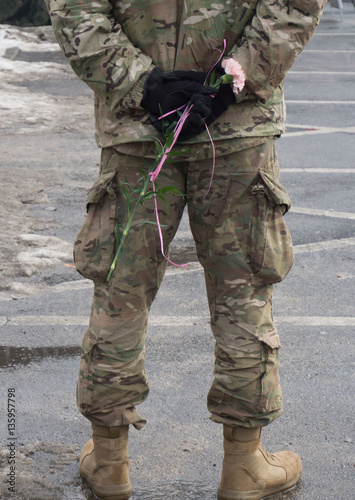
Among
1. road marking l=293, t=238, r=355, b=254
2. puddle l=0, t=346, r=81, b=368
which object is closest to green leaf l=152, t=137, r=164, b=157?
Answer: puddle l=0, t=346, r=81, b=368

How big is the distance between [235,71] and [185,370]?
1780 mm

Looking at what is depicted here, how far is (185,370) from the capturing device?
12.1 feet

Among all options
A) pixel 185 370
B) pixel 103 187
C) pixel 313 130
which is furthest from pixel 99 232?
pixel 313 130

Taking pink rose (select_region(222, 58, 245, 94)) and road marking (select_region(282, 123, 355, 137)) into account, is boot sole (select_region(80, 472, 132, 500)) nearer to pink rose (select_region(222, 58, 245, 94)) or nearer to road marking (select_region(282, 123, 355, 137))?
pink rose (select_region(222, 58, 245, 94))

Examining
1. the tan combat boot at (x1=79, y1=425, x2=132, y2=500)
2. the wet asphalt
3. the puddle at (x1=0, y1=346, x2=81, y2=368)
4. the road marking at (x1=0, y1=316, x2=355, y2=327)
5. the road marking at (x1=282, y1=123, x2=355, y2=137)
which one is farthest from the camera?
the road marking at (x1=282, y1=123, x2=355, y2=137)

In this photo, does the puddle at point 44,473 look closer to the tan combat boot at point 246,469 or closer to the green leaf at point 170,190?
the tan combat boot at point 246,469

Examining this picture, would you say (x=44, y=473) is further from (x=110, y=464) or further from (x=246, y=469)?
(x=246, y=469)

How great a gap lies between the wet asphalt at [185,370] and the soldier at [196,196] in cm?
22

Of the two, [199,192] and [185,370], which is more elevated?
[199,192]

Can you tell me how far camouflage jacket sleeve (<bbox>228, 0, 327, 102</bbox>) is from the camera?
235 centimetres

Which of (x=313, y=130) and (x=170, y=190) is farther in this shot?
(x=313, y=130)

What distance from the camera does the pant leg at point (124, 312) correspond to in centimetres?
253

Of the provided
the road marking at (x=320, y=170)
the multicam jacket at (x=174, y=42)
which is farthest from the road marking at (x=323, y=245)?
the multicam jacket at (x=174, y=42)

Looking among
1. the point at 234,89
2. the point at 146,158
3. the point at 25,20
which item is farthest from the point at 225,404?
the point at 25,20
